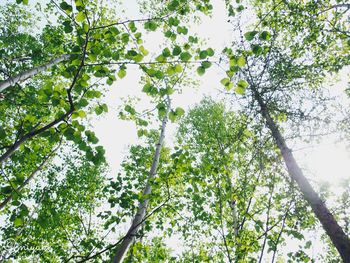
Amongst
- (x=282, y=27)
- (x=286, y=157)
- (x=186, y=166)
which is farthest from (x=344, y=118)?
(x=186, y=166)

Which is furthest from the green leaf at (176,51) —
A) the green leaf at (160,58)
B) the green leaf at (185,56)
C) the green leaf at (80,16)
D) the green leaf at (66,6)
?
the green leaf at (66,6)

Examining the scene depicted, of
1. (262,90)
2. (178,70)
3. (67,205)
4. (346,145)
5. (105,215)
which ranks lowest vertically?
(105,215)

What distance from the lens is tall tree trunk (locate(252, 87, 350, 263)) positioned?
4836 millimetres

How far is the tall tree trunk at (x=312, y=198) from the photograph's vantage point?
190 inches

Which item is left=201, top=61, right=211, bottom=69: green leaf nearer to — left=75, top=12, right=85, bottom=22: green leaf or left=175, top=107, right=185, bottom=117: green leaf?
left=175, top=107, right=185, bottom=117: green leaf

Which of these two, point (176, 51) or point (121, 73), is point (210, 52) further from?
point (121, 73)

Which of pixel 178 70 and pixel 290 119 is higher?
pixel 290 119

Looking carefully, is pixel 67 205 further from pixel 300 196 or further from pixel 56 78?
pixel 300 196

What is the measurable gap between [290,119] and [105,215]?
563 cm

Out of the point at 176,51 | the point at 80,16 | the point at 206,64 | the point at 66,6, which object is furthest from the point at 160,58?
the point at 66,6

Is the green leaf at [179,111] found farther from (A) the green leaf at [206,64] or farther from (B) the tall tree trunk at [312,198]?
(B) the tall tree trunk at [312,198]

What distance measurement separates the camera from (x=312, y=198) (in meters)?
5.50

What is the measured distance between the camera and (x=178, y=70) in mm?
2127

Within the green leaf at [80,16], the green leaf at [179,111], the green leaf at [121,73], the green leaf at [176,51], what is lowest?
the green leaf at [179,111]
